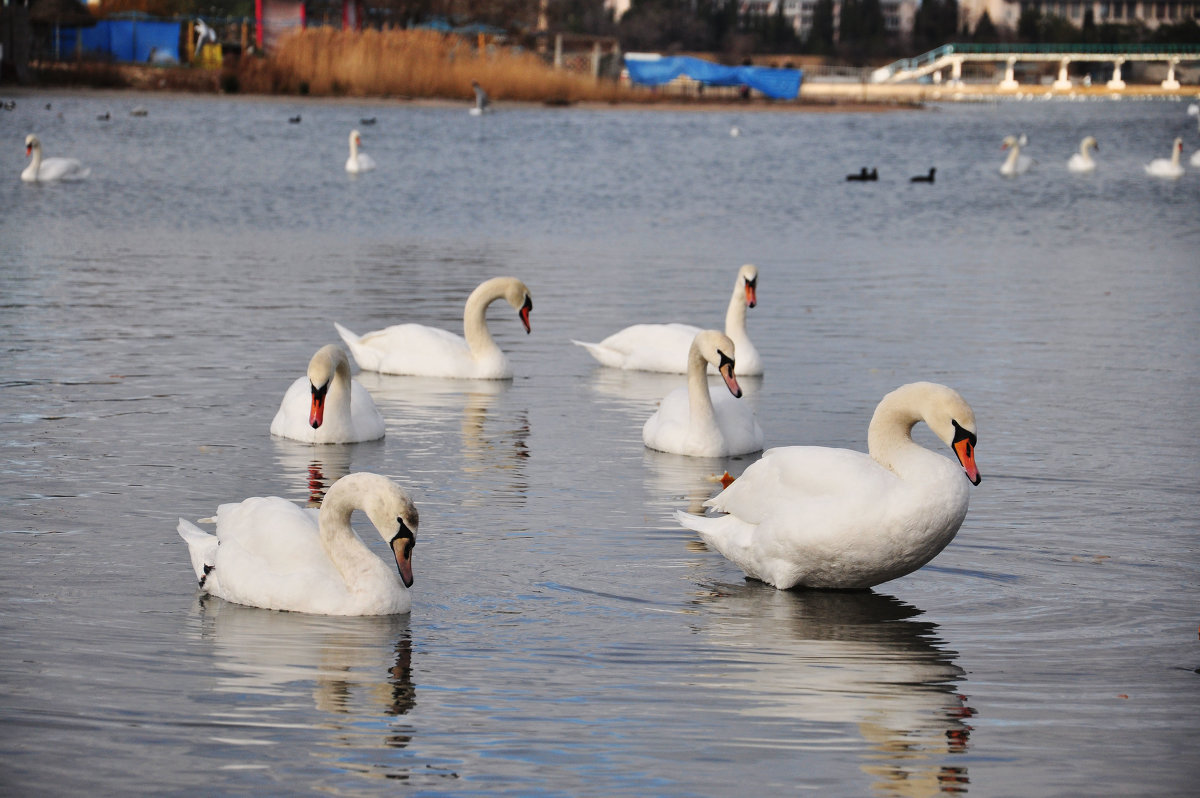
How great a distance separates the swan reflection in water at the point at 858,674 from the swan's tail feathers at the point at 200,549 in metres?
1.92

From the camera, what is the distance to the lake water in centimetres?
550

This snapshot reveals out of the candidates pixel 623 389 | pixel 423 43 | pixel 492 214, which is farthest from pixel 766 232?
pixel 423 43

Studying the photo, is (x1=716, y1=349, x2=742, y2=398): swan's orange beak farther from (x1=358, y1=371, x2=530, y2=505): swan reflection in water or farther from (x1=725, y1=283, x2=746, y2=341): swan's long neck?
(x1=725, y1=283, x2=746, y2=341): swan's long neck

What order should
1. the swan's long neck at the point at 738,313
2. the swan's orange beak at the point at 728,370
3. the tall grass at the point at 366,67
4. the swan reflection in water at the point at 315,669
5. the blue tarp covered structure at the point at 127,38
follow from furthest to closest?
1. the blue tarp covered structure at the point at 127,38
2. the tall grass at the point at 366,67
3. the swan's long neck at the point at 738,313
4. the swan's orange beak at the point at 728,370
5. the swan reflection in water at the point at 315,669

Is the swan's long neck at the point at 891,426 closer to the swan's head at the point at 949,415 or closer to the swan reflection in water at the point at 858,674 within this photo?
the swan's head at the point at 949,415

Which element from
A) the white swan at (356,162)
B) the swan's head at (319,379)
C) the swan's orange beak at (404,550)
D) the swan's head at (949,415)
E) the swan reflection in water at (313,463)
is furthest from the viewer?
the white swan at (356,162)

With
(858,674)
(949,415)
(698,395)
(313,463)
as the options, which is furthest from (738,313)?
(858,674)

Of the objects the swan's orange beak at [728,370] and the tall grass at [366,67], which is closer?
the swan's orange beak at [728,370]

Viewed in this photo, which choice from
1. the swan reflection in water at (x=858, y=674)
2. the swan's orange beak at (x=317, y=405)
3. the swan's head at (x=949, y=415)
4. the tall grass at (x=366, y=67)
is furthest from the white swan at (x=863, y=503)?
the tall grass at (x=366, y=67)

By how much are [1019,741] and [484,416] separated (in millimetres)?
6343

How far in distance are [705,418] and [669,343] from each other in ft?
9.99

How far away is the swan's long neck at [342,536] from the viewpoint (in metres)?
6.69

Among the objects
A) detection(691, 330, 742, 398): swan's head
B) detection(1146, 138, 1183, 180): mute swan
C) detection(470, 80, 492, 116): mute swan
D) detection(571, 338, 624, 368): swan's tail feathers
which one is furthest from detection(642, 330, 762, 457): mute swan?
detection(470, 80, 492, 116): mute swan

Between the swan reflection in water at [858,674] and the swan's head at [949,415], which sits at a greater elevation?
the swan's head at [949,415]
